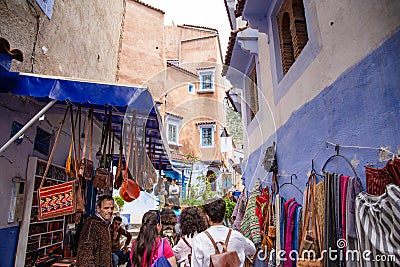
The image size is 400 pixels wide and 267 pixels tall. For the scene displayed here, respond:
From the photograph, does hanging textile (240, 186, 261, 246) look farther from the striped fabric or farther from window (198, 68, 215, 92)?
window (198, 68, 215, 92)

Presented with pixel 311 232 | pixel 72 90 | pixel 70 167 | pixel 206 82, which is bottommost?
pixel 311 232

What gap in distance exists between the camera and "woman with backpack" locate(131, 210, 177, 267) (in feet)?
10.4

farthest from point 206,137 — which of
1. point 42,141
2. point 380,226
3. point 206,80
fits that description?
point 380,226

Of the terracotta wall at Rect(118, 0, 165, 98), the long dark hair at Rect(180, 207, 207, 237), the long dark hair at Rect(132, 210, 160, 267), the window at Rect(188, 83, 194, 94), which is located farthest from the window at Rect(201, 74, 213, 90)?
the long dark hair at Rect(132, 210, 160, 267)

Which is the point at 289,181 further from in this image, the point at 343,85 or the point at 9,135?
the point at 9,135

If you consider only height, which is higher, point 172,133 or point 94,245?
point 172,133

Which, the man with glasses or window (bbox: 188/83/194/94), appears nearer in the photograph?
the man with glasses

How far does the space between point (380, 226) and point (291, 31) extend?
3219 millimetres

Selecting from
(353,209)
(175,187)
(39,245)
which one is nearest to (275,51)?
(353,209)

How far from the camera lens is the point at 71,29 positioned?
557 cm

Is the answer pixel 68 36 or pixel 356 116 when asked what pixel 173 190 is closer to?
pixel 68 36

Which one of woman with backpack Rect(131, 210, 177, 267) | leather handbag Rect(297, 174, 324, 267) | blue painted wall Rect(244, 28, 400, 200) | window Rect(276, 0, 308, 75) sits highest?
window Rect(276, 0, 308, 75)

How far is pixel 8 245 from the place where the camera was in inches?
136

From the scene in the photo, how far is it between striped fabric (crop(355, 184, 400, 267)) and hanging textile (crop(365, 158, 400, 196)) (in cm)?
7
